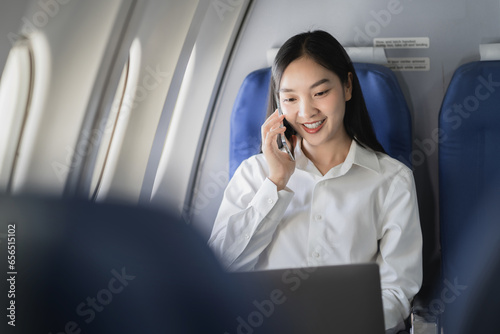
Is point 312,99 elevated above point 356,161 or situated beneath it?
elevated above

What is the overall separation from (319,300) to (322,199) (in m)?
1.13

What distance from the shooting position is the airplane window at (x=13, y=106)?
1.49m

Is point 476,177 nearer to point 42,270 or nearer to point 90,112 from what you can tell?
point 90,112

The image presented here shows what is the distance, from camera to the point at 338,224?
1.85m

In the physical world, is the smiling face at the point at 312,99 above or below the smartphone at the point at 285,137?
above

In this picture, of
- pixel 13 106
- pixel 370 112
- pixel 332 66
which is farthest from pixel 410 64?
pixel 13 106

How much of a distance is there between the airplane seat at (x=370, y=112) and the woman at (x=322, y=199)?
140 millimetres

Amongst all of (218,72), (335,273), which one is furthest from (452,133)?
(335,273)

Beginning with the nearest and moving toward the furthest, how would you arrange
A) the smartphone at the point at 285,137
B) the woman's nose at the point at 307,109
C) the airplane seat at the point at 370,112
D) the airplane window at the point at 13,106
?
the airplane window at the point at 13,106 < the woman's nose at the point at 307,109 < the smartphone at the point at 285,137 < the airplane seat at the point at 370,112

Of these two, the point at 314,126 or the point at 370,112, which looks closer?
the point at 314,126

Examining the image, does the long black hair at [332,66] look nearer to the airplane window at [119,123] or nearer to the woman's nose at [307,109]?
the woman's nose at [307,109]

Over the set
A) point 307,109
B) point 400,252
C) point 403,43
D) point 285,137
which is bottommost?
point 400,252

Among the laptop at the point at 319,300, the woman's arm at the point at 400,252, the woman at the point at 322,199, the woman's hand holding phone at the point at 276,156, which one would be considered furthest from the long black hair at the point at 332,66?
the laptop at the point at 319,300

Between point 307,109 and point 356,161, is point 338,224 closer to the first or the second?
point 356,161
